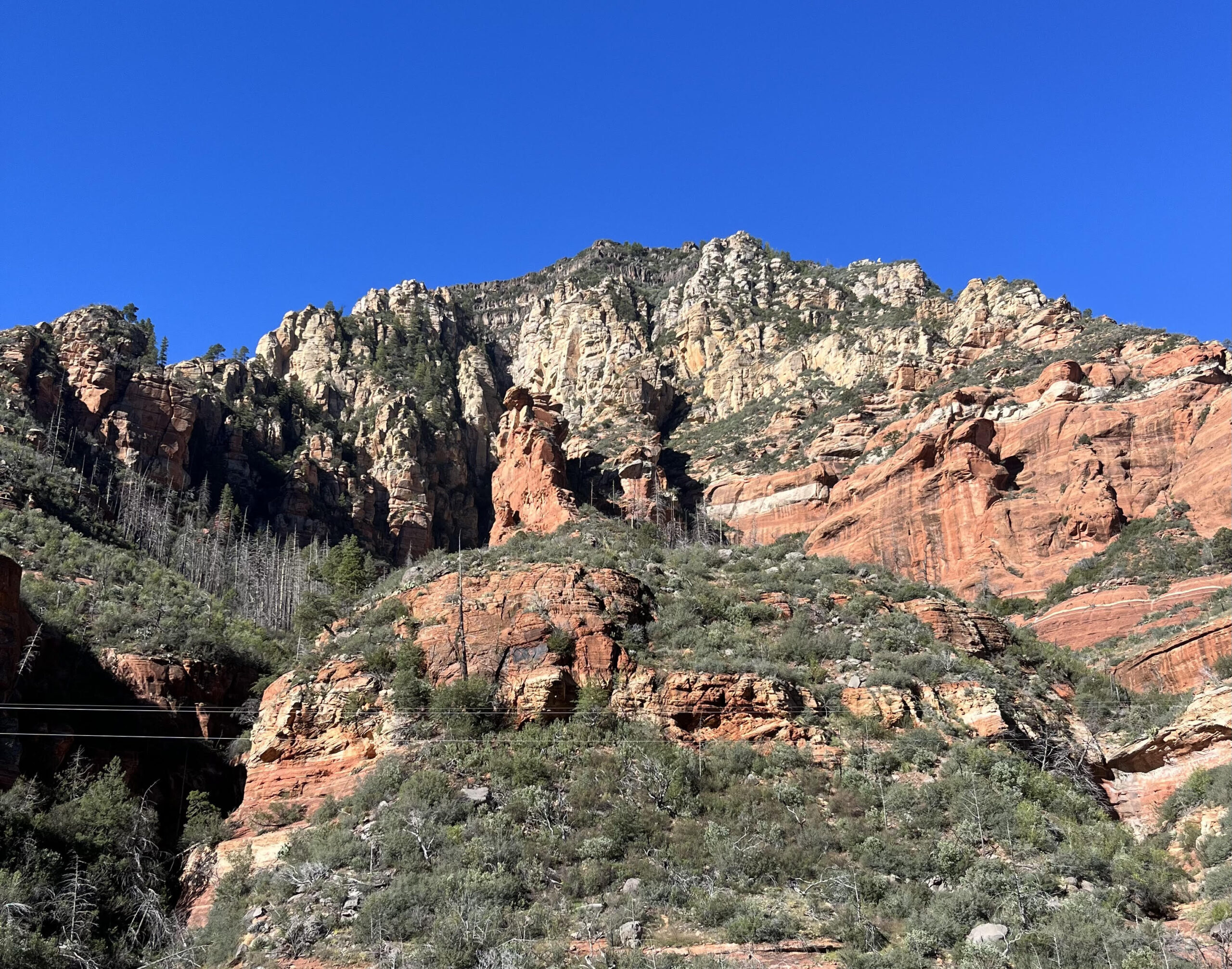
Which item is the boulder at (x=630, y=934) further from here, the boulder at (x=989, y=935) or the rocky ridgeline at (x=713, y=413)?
the rocky ridgeline at (x=713, y=413)

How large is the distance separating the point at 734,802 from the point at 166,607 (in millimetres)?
34190

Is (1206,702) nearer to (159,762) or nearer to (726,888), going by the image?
(726,888)

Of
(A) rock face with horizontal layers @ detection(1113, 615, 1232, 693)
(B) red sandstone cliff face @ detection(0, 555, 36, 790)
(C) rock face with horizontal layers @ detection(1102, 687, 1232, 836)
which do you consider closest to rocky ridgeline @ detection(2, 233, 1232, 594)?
(A) rock face with horizontal layers @ detection(1113, 615, 1232, 693)

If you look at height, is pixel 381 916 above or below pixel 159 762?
below

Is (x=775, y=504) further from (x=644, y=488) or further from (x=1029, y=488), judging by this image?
(x=1029, y=488)

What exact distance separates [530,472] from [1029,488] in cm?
3500

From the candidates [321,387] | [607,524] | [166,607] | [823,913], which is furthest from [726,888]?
[321,387]

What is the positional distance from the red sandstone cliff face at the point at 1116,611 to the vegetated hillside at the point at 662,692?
0.26 meters

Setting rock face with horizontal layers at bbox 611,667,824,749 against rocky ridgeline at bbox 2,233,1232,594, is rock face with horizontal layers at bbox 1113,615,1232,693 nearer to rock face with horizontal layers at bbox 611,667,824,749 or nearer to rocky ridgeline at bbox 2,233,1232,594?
rock face with horizontal layers at bbox 611,667,824,749

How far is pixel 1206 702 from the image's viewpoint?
28.9 meters

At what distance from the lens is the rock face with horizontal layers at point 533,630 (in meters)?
32.2

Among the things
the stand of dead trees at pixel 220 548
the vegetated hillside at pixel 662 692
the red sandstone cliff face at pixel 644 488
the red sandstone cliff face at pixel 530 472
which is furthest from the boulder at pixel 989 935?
the red sandstone cliff face at pixel 644 488

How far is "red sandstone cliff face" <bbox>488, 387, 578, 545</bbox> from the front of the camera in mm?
67812

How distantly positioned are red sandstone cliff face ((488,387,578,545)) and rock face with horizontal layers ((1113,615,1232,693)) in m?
35.6
